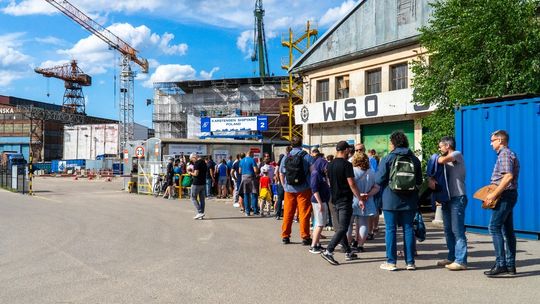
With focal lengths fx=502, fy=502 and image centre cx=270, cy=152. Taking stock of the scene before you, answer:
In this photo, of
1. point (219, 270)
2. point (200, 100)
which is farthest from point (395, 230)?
point (200, 100)

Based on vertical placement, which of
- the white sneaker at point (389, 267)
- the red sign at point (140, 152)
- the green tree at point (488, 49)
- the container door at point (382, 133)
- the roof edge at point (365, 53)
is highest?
the roof edge at point (365, 53)

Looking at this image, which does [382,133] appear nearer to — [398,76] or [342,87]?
[398,76]

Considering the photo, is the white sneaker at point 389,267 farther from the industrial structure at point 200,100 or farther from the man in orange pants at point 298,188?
the industrial structure at point 200,100

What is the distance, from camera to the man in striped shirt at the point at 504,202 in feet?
21.1

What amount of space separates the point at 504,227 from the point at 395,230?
55.5 inches

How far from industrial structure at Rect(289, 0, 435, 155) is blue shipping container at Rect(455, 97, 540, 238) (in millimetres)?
9695

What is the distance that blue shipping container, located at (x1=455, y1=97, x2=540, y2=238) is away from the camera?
31.1 ft

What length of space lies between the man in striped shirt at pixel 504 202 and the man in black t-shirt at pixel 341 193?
75.5 inches

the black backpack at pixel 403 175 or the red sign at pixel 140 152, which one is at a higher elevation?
the red sign at pixel 140 152

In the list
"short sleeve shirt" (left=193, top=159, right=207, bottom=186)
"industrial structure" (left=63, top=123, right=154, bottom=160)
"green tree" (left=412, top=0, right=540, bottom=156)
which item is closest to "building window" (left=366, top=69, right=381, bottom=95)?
"green tree" (left=412, top=0, right=540, bottom=156)

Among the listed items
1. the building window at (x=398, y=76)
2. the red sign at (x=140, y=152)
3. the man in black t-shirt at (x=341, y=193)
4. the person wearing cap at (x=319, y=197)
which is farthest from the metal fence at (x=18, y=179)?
the man in black t-shirt at (x=341, y=193)

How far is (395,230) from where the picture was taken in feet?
22.9

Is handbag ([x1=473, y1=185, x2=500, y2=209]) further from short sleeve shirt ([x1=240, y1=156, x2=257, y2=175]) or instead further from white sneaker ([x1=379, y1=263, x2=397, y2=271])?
short sleeve shirt ([x1=240, y1=156, x2=257, y2=175])

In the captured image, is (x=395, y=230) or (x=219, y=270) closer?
(x=395, y=230)
